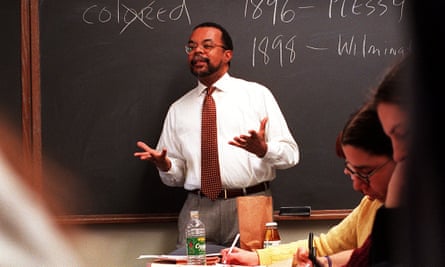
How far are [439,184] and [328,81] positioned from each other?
10.3 ft

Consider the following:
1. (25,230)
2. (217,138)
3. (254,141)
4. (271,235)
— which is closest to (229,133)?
(217,138)

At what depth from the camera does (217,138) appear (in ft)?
9.73

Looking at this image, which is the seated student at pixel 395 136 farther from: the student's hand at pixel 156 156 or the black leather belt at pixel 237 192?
the black leather belt at pixel 237 192

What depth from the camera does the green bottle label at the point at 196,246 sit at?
1.69 m

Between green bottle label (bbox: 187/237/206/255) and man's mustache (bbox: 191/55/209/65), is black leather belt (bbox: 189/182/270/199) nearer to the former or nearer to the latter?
man's mustache (bbox: 191/55/209/65)

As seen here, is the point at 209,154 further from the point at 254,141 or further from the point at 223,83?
the point at 254,141

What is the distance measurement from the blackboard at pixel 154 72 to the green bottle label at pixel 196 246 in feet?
4.96

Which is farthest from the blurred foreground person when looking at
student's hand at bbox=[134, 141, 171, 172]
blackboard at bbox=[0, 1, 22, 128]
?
blackboard at bbox=[0, 1, 22, 128]

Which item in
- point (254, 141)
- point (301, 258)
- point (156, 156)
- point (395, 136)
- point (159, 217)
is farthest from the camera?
point (159, 217)

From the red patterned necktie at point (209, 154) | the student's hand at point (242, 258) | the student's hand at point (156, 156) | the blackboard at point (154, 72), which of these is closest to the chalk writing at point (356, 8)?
the blackboard at point (154, 72)

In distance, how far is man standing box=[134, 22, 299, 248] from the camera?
292 centimetres

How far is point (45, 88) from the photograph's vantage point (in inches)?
128

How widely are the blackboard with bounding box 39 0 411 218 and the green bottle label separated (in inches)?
59.5

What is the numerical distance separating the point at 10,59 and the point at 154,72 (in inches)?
26.7
